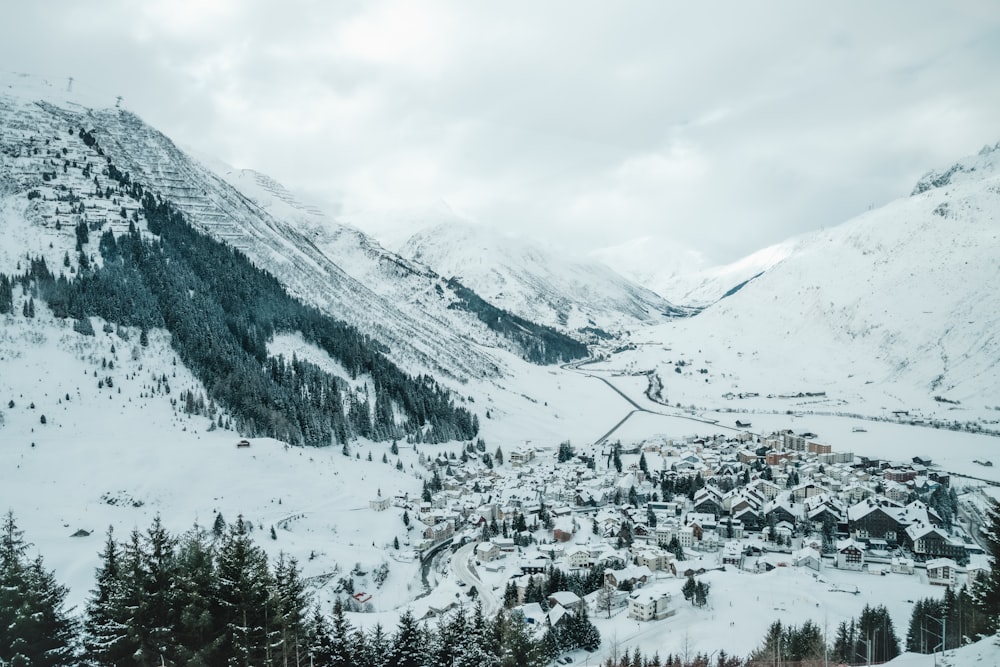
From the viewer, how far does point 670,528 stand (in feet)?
206

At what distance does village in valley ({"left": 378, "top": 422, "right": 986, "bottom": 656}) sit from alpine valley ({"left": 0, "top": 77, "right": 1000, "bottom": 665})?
1.29 feet

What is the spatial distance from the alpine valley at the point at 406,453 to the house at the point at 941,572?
47 centimetres

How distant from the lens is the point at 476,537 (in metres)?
66.1

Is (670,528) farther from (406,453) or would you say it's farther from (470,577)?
(406,453)

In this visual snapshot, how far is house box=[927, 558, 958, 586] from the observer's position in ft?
163

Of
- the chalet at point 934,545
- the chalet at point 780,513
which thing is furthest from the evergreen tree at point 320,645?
the chalet at point 934,545

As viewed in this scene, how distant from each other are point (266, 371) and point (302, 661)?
85214 mm

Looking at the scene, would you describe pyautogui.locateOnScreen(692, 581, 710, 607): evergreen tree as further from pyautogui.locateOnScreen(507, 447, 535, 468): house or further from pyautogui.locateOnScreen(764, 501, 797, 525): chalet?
pyautogui.locateOnScreen(507, 447, 535, 468): house

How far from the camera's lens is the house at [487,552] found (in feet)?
191

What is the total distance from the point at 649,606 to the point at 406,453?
56.2 meters

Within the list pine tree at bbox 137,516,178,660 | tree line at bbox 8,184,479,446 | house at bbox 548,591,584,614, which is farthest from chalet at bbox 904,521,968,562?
tree line at bbox 8,184,479,446

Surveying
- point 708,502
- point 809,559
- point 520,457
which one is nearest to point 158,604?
point 809,559

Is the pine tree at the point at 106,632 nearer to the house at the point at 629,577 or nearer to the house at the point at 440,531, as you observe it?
the house at the point at 629,577

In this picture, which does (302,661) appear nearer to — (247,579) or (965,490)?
(247,579)
